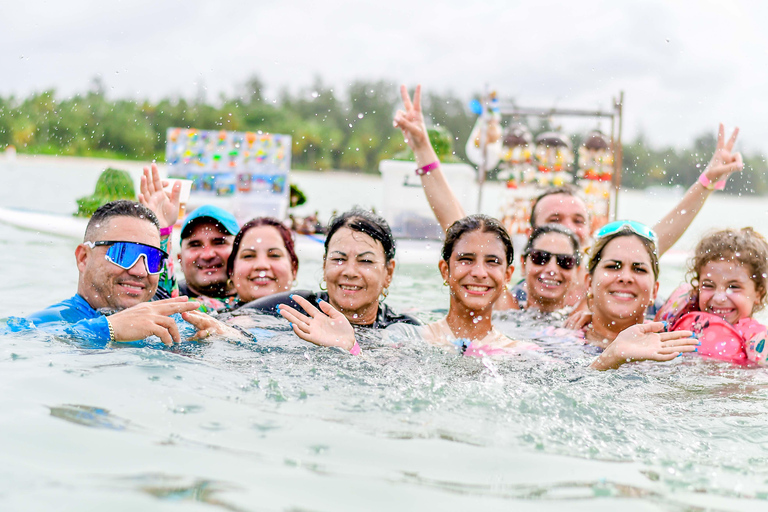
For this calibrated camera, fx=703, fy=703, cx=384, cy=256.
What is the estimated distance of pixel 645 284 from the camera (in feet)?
13.5

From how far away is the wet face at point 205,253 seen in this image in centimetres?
509

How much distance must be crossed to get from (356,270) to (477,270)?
0.69 meters

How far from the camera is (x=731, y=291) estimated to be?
162 inches

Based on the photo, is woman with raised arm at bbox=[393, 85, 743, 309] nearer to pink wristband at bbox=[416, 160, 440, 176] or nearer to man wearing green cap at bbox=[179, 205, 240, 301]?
pink wristband at bbox=[416, 160, 440, 176]

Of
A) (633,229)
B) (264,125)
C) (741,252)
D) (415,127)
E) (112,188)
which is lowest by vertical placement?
(741,252)

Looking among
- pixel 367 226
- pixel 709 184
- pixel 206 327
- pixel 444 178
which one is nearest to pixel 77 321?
pixel 206 327

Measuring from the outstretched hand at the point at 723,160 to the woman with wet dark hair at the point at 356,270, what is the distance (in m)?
2.40

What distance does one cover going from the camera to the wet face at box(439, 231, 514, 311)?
398 cm

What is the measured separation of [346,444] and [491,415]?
0.71 m

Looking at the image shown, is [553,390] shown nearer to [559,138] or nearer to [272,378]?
[272,378]

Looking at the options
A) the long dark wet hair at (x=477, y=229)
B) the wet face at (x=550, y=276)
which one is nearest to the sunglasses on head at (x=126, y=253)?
the long dark wet hair at (x=477, y=229)

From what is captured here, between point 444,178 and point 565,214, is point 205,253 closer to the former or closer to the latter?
point 444,178

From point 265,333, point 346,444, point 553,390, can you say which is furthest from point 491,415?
point 265,333

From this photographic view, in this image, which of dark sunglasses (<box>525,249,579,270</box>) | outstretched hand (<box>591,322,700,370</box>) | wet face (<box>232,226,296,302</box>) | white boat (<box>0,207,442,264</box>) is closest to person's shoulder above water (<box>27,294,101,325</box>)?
wet face (<box>232,226,296,302</box>)
